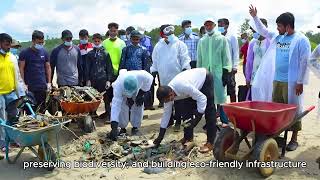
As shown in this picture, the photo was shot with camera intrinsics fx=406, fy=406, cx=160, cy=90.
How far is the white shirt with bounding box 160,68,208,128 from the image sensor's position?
6051mm

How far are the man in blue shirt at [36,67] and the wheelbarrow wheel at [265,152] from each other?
14.3 ft

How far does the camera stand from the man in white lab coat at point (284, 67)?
6.10m

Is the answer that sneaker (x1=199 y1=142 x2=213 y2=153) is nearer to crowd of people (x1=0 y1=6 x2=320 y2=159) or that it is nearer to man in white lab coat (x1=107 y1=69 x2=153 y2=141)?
crowd of people (x1=0 y1=6 x2=320 y2=159)

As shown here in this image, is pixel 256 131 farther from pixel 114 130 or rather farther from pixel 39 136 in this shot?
pixel 39 136

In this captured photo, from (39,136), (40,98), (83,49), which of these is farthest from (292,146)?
(83,49)

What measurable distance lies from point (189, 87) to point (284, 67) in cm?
155

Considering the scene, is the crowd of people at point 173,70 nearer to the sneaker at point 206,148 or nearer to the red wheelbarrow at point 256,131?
the sneaker at point 206,148

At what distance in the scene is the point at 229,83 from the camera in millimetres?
7848

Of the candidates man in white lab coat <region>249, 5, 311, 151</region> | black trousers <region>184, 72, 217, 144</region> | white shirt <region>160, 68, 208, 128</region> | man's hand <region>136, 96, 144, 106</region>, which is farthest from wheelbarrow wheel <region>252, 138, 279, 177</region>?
man's hand <region>136, 96, 144, 106</region>

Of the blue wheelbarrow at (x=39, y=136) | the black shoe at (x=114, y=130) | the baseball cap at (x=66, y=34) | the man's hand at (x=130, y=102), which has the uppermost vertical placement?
the baseball cap at (x=66, y=34)

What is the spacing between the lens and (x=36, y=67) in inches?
304

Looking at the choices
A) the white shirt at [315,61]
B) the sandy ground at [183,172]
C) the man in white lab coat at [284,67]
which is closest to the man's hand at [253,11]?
the man in white lab coat at [284,67]

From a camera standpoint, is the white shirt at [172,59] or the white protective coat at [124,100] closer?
the white protective coat at [124,100]

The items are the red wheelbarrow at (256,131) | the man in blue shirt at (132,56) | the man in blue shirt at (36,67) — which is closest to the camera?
the red wheelbarrow at (256,131)
